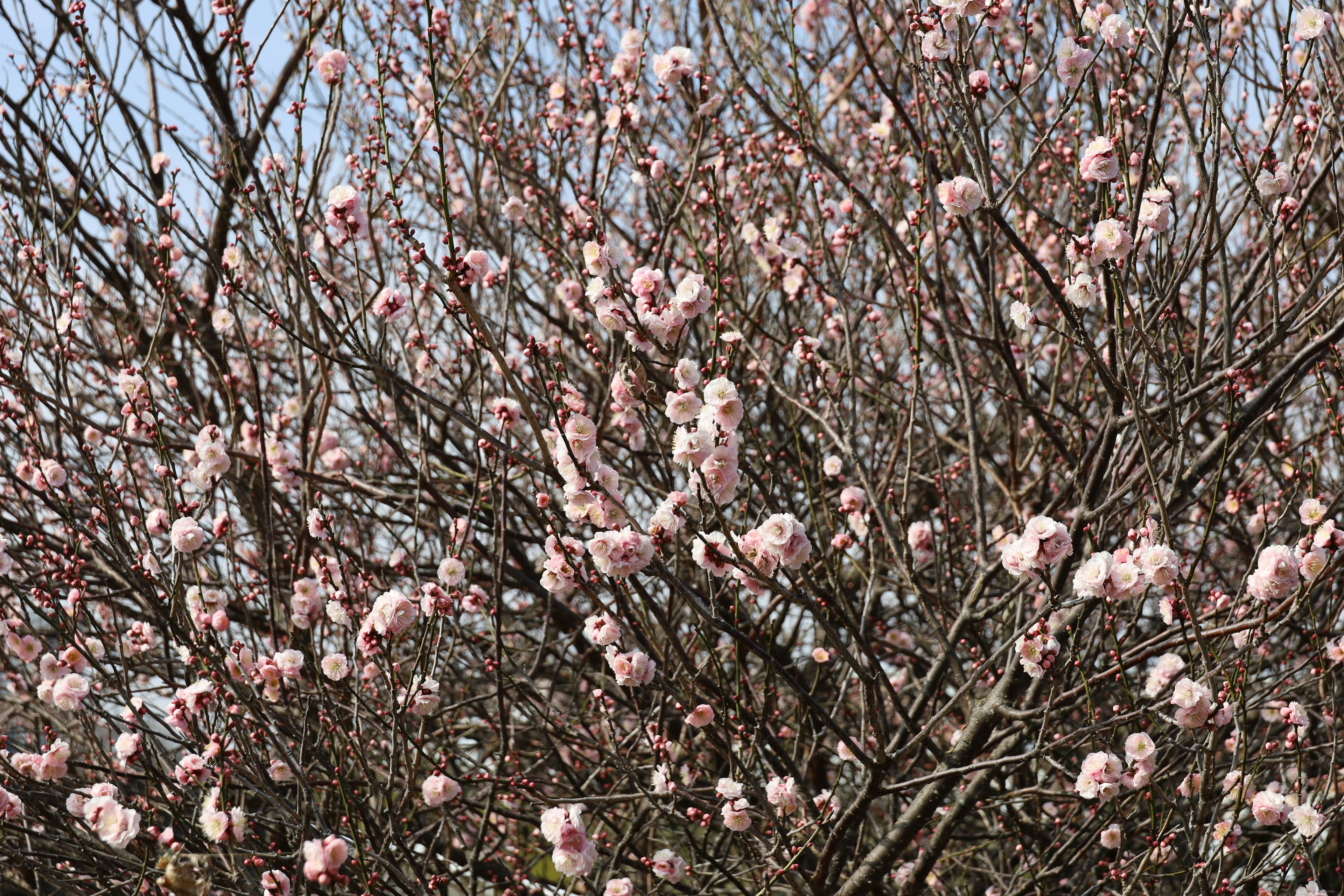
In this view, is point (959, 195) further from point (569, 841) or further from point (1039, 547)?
point (569, 841)

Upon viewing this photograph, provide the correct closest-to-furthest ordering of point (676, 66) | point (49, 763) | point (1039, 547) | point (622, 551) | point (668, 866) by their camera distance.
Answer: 1. point (622, 551)
2. point (1039, 547)
3. point (49, 763)
4. point (668, 866)
5. point (676, 66)

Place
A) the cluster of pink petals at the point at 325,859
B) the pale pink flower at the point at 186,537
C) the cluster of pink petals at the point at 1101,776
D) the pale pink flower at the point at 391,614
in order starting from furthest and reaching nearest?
1. the pale pink flower at the point at 186,537
2. the pale pink flower at the point at 391,614
3. the cluster of pink petals at the point at 1101,776
4. the cluster of pink petals at the point at 325,859

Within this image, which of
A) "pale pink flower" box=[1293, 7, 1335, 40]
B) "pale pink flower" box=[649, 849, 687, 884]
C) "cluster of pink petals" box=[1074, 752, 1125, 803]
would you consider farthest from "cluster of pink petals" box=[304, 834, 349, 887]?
"pale pink flower" box=[1293, 7, 1335, 40]

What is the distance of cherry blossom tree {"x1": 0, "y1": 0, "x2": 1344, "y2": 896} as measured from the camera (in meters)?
2.94

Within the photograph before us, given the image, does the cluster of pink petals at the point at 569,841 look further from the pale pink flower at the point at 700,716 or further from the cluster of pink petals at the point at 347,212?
the cluster of pink petals at the point at 347,212

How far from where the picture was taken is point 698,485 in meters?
2.68

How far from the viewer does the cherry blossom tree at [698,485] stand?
294 cm

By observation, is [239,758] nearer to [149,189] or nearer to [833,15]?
[149,189]

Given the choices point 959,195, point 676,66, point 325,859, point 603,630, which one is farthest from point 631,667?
point 676,66

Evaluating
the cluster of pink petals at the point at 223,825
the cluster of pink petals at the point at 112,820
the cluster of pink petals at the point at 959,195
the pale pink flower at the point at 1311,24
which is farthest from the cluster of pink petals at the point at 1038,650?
the cluster of pink petals at the point at 112,820

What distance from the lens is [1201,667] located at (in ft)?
10.1

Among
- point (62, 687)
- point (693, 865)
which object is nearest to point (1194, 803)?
point (693, 865)

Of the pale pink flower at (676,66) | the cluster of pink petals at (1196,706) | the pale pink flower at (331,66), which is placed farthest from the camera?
the pale pink flower at (331,66)

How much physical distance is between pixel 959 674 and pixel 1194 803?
0.86 metres
